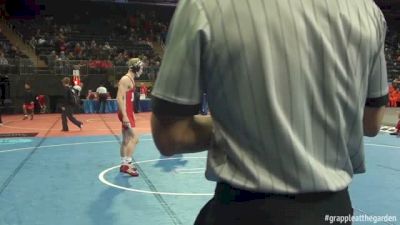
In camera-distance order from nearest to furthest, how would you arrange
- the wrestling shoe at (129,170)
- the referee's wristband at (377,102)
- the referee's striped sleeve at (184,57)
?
the referee's striped sleeve at (184,57) → the referee's wristband at (377,102) → the wrestling shoe at (129,170)

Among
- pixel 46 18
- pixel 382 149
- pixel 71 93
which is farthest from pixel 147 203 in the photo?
pixel 46 18

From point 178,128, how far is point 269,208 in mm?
342

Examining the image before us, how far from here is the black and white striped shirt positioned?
1.22 m

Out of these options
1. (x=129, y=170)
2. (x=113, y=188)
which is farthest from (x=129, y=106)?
(x=113, y=188)

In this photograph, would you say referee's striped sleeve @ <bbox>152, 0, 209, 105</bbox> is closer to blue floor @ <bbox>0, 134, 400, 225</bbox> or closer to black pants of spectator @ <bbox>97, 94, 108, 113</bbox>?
blue floor @ <bbox>0, 134, 400, 225</bbox>

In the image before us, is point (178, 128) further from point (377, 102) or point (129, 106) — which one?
point (129, 106)

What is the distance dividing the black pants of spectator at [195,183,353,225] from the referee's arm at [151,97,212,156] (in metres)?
0.16

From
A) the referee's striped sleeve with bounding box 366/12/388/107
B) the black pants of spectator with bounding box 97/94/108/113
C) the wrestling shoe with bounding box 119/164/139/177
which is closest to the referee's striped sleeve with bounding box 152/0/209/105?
the referee's striped sleeve with bounding box 366/12/388/107

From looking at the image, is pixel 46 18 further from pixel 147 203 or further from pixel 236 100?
pixel 236 100

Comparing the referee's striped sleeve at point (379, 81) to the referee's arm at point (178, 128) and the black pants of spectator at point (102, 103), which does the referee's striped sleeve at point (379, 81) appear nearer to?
the referee's arm at point (178, 128)

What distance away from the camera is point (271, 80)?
1.23 m

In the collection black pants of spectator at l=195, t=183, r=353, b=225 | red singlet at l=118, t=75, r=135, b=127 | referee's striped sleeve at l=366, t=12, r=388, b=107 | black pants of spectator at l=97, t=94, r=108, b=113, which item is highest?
referee's striped sleeve at l=366, t=12, r=388, b=107

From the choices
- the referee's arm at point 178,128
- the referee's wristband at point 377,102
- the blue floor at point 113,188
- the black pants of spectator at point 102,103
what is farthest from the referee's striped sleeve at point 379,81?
the black pants of spectator at point 102,103

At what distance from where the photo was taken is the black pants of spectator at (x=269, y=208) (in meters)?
1.28
